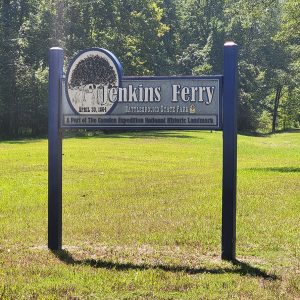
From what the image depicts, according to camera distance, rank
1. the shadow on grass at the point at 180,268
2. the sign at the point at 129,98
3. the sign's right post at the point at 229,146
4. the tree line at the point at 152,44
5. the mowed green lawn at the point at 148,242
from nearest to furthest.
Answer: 1. the mowed green lawn at the point at 148,242
2. the shadow on grass at the point at 180,268
3. the sign's right post at the point at 229,146
4. the sign at the point at 129,98
5. the tree line at the point at 152,44

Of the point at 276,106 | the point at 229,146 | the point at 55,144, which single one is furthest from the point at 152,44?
the point at 229,146

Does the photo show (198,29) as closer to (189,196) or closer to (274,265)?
(189,196)

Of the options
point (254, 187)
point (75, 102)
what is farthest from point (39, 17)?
point (75, 102)

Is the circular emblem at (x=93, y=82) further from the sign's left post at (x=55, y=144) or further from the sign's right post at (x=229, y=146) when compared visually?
the sign's right post at (x=229, y=146)

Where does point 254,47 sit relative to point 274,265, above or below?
above

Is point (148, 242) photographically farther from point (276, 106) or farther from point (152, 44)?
point (276, 106)

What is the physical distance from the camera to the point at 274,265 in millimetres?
7102

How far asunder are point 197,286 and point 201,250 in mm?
1847

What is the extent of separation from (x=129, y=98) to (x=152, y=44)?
59.8 meters

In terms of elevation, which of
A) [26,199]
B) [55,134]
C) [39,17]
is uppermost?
[39,17]

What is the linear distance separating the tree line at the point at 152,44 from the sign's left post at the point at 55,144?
731 inches

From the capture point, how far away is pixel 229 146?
24.5 feet

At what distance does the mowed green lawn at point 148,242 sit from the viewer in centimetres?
607

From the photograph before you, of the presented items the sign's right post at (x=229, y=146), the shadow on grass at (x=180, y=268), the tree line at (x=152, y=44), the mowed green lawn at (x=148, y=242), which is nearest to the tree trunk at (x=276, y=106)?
the tree line at (x=152, y=44)
